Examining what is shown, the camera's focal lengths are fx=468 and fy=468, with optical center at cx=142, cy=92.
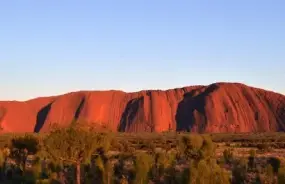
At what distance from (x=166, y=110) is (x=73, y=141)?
321 feet

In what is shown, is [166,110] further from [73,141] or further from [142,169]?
[73,141]

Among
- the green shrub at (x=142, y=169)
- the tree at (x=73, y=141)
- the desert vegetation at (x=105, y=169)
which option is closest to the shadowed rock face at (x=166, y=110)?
the desert vegetation at (x=105, y=169)

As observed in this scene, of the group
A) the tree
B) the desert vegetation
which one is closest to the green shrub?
the desert vegetation

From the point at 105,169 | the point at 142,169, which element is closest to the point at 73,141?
the point at 105,169

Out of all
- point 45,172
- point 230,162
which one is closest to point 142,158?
point 45,172

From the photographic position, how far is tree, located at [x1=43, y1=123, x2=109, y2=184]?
55.7 ft

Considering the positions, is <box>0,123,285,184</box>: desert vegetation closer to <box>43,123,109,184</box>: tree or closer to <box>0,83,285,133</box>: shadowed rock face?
<box>43,123,109,184</box>: tree

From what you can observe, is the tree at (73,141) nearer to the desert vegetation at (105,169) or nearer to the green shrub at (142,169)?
the desert vegetation at (105,169)

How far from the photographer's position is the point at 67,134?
17.0 metres

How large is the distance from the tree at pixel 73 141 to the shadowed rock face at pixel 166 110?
85354 millimetres

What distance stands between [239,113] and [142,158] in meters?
92.8

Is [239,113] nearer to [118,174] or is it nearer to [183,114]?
[183,114]

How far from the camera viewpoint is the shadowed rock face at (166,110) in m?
106

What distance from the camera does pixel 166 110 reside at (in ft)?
375
